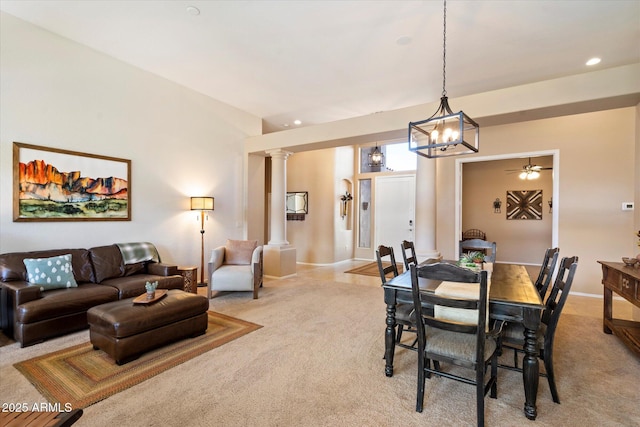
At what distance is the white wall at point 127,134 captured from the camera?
339cm

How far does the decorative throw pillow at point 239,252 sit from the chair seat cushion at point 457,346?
3.60 metres

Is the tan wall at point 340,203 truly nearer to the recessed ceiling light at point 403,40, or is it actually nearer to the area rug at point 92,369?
the recessed ceiling light at point 403,40

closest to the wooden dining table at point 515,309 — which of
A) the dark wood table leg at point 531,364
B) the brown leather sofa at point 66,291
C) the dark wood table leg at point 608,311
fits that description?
the dark wood table leg at point 531,364

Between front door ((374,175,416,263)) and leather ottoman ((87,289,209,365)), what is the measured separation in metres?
6.08

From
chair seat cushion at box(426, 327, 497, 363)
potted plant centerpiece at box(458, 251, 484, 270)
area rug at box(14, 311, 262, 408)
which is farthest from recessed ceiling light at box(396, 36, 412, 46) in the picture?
area rug at box(14, 311, 262, 408)

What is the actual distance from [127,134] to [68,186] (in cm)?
106

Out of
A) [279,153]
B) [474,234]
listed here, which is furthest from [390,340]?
[474,234]

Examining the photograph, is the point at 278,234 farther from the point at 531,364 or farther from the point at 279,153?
the point at 531,364

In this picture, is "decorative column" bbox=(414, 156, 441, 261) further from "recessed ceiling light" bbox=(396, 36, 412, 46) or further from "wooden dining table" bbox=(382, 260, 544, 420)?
"wooden dining table" bbox=(382, 260, 544, 420)

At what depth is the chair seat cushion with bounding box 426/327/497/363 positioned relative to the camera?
1.84 m

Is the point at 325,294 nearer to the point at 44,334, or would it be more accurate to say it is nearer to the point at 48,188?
the point at 44,334

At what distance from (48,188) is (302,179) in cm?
539

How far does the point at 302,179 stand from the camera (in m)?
8.18

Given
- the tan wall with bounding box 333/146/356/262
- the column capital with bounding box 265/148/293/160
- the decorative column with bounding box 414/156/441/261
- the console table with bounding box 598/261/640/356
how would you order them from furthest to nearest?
1. the tan wall with bounding box 333/146/356/262
2. the column capital with bounding box 265/148/293/160
3. the decorative column with bounding box 414/156/441/261
4. the console table with bounding box 598/261/640/356
